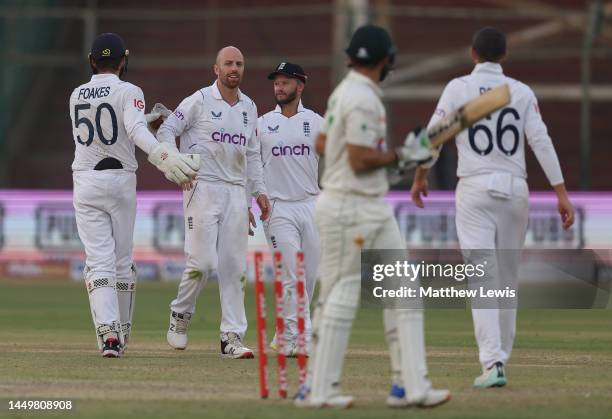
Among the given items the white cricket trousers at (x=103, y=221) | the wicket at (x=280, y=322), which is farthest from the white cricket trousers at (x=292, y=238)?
the wicket at (x=280, y=322)

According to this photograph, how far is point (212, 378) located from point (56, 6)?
20999 millimetres

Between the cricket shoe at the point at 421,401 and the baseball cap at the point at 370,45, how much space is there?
1.89 metres

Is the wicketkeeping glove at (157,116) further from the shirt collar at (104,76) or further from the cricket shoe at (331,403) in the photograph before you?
the cricket shoe at (331,403)

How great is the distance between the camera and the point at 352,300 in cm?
825

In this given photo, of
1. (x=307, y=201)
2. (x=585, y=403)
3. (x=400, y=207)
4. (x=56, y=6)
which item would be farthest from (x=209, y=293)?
(x=585, y=403)

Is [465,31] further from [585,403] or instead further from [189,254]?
[585,403]

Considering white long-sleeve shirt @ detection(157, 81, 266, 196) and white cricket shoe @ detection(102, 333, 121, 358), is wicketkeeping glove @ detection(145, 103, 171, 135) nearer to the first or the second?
white long-sleeve shirt @ detection(157, 81, 266, 196)

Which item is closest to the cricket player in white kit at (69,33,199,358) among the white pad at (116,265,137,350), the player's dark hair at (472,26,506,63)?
the white pad at (116,265,137,350)

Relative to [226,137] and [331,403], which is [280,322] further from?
[226,137]

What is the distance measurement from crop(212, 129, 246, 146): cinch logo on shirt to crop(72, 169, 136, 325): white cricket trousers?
76 cm

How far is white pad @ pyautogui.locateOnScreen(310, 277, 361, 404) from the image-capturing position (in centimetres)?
814

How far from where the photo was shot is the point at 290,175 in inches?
492

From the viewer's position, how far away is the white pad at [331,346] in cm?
814

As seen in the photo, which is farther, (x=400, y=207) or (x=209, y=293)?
(x=400, y=207)
